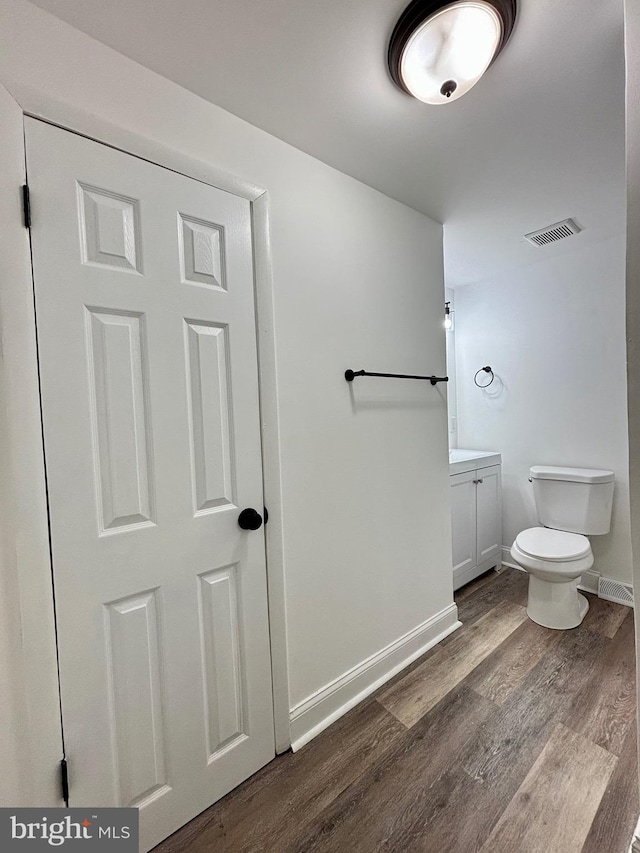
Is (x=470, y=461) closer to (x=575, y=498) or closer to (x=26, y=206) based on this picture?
(x=575, y=498)

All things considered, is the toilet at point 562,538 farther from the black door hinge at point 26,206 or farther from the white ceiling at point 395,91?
the black door hinge at point 26,206

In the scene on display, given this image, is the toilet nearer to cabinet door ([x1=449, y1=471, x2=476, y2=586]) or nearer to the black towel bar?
cabinet door ([x1=449, y1=471, x2=476, y2=586])

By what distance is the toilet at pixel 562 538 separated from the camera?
2.03 m

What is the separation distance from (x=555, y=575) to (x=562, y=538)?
0.29 m

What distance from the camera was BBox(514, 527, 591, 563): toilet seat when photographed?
200 cm

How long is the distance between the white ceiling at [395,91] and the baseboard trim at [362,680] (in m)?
2.13

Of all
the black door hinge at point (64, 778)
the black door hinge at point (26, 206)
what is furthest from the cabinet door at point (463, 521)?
the black door hinge at point (26, 206)

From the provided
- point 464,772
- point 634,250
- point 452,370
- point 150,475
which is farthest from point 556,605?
point 150,475

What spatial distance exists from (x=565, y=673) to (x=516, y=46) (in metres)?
2.38

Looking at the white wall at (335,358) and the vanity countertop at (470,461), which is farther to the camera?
the vanity countertop at (470,461)

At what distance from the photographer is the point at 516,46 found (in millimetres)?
1025

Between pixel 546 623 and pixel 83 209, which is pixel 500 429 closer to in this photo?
pixel 546 623

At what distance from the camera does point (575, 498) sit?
2.33 m

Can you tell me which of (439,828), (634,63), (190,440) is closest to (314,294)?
(190,440)
